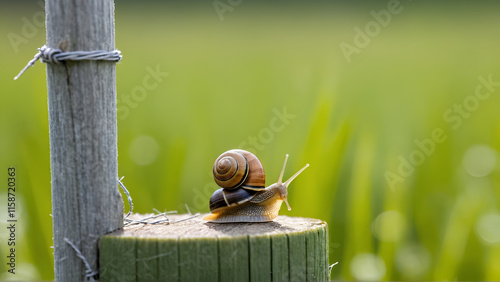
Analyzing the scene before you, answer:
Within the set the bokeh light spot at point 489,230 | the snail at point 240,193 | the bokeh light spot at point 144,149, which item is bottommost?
the bokeh light spot at point 489,230

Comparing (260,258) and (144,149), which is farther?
(144,149)

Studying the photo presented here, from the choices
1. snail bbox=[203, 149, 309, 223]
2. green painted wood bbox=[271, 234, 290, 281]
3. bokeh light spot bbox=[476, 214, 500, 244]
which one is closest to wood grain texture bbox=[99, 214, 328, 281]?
green painted wood bbox=[271, 234, 290, 281]

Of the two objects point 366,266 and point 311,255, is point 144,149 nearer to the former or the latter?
point 366,266

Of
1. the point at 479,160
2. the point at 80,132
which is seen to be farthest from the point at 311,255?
the point at 479,160

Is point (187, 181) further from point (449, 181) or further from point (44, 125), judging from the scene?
point (449, 181)

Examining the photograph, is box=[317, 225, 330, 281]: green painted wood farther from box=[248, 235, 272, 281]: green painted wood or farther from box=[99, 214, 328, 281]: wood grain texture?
box=[248, 235, 272, 281]: green painted wood

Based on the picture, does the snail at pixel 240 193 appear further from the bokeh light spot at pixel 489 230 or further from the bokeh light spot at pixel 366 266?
the bokeh light spot at pixel 489 230

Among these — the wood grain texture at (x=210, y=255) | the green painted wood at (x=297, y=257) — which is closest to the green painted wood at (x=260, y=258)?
the wood grain texture at (x=210, y=255)
